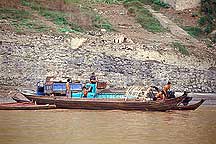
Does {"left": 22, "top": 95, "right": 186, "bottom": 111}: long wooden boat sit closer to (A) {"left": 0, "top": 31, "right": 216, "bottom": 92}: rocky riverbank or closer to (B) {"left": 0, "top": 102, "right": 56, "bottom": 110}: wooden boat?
(B) {"left": 0, "top": 102, "right": 56, "bottom": 110}: wooden boat

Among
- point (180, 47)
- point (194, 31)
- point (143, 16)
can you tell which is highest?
point (143, 16)

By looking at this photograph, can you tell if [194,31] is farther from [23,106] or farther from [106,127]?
[106,127]

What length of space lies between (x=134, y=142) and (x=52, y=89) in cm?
1092

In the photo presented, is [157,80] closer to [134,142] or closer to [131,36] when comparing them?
[131,36]

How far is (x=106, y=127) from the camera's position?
24281 mm

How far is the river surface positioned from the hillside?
7720 millimetres

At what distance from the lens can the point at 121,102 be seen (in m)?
30.0

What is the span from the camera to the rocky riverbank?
37.4m

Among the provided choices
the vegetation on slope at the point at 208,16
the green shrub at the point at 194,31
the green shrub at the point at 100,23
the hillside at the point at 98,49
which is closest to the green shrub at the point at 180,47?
the hillside at the point at 98,49

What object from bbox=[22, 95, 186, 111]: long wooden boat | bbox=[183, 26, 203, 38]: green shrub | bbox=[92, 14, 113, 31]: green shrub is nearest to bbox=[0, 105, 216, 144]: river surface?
bbox=[22, 95, 186, 111]: long wooden boat

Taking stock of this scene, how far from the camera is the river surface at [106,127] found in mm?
21344

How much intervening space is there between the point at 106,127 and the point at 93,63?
14354 millimetres

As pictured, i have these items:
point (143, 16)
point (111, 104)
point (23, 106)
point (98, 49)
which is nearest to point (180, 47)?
point (98, 49)

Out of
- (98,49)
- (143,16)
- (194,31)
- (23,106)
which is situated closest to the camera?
(23,106)
